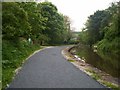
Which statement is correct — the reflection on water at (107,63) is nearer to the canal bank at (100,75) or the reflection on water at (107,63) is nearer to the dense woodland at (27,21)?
the canal bank at (100,75)

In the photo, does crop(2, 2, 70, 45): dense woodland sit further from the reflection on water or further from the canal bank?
the reflection on water

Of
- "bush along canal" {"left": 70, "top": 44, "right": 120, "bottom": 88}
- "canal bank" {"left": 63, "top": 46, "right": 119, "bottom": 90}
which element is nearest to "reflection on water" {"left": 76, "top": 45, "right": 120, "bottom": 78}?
"bush along canal" {"left": 70, "top": 44, "right": 120, "bottom": 88}

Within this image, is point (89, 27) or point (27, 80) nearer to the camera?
point (27, 80)

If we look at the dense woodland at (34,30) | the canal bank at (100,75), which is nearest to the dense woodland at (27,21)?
the dense woodland at (34,30)

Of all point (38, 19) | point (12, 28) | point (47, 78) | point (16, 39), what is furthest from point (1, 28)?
point (38, 19)

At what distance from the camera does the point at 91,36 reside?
72.5 m

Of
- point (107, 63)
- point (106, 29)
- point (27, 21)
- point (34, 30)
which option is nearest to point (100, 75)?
point (27, 21)

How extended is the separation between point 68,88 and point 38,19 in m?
23.8

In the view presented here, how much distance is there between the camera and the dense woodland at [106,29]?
4753cm

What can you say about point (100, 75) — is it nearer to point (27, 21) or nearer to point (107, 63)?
point (27, 21)

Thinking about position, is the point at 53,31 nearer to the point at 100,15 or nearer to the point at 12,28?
the point at 100,15

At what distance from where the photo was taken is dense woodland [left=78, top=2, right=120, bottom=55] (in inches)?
1871

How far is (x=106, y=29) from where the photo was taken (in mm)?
57094

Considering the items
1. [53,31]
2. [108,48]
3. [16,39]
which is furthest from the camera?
[53,31]
